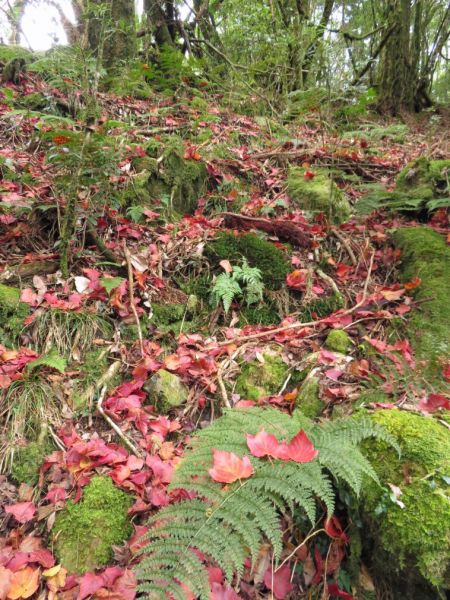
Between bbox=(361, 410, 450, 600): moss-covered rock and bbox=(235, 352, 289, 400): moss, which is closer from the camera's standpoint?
bbox=(361, 410, 450, 600): moss-covered rock

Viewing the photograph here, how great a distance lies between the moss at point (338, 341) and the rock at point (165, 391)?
113cm

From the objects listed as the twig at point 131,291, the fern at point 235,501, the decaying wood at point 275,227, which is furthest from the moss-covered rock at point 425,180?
the fern at point 235,501

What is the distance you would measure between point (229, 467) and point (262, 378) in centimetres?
136

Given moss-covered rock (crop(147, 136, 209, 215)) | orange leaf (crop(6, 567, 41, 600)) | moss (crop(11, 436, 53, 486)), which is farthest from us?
moss-covered rock (crop(147, 136, 209, 215))

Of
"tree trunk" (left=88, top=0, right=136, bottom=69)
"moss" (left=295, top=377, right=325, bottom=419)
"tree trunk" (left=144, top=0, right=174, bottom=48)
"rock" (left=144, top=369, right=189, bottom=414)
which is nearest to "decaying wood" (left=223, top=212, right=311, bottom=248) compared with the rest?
"moss" (left=295, top=377, right=325, bottom=419)

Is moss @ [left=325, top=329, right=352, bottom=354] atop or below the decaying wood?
below

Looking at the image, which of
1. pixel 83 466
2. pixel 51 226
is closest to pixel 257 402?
pixel 83 466

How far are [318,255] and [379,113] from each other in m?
7.52

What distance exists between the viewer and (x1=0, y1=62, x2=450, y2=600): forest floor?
216 centimetres

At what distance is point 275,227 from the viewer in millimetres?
4137

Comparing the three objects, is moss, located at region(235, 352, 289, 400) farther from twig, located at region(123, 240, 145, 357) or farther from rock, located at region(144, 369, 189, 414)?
twig, located at region(123, 240, 145, 357)

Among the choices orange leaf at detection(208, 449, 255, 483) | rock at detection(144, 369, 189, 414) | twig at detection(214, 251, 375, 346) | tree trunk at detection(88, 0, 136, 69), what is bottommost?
rock at detection(144, 369, 189, 414)

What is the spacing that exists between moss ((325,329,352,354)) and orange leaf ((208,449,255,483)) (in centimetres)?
157

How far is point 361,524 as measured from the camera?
179 centimetres
